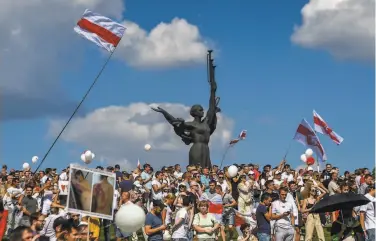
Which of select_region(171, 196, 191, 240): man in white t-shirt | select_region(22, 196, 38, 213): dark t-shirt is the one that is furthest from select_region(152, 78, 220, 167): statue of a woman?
select_region(171, 196, 191, 240): man in white t-shirt

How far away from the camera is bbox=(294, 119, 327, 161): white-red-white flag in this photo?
→ 28234 millimetres

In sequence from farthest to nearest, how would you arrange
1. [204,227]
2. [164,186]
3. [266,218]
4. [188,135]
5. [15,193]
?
[188,135], [164,186], [15,193], [266,218], [204,227]

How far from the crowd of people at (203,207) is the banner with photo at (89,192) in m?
0.22

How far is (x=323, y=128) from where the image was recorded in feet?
96.5

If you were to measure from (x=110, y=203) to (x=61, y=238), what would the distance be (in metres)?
1.04

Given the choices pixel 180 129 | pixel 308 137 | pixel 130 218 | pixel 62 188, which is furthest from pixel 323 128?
pixel 130 218

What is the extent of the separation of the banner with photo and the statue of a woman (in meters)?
21.3

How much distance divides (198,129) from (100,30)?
12684 mm

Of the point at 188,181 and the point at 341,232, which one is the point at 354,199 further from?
the point at 188,181

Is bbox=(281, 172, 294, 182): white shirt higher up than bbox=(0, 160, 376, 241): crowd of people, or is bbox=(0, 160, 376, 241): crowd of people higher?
bbox=(281, 172, 294, 182): white shirt

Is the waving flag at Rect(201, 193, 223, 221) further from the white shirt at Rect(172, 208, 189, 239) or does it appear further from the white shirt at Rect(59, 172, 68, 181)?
the white shirt at Rect(59, 172, 68, 181)

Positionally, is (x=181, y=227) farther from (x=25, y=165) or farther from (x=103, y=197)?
(x=25, y=165)

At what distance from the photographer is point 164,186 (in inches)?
845

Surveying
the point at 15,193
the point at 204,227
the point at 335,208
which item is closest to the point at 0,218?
the point at 204,227
